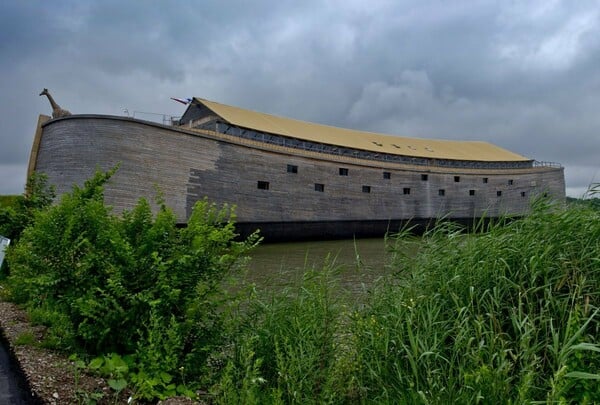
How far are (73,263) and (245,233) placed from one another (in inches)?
628

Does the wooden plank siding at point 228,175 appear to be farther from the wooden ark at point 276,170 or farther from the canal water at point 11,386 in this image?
the canal water at point 11,386

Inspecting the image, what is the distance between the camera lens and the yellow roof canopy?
936 inches

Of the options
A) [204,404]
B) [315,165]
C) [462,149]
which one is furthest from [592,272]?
[462,149]

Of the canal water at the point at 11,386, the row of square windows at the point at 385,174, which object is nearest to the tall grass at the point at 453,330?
the canal water at the point at 11,386

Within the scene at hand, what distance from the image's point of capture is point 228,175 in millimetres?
18234

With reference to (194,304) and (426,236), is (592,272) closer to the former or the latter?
(426,236)

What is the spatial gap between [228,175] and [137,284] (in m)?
15.8

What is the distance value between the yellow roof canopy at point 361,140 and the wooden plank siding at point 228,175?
9.23 ft

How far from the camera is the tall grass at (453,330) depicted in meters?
2.41

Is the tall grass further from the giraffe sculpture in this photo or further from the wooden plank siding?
the giraffe sculpture

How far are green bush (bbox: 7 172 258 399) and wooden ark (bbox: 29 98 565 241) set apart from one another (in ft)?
21.1

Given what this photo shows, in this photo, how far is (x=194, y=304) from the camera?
2777mm

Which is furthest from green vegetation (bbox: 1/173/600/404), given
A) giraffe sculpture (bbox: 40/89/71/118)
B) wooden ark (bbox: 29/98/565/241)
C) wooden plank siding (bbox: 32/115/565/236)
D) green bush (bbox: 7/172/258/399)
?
giraffe sculpture (bbox: 40/89/71/118)

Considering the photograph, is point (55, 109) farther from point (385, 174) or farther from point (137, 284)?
point (385, 174)
